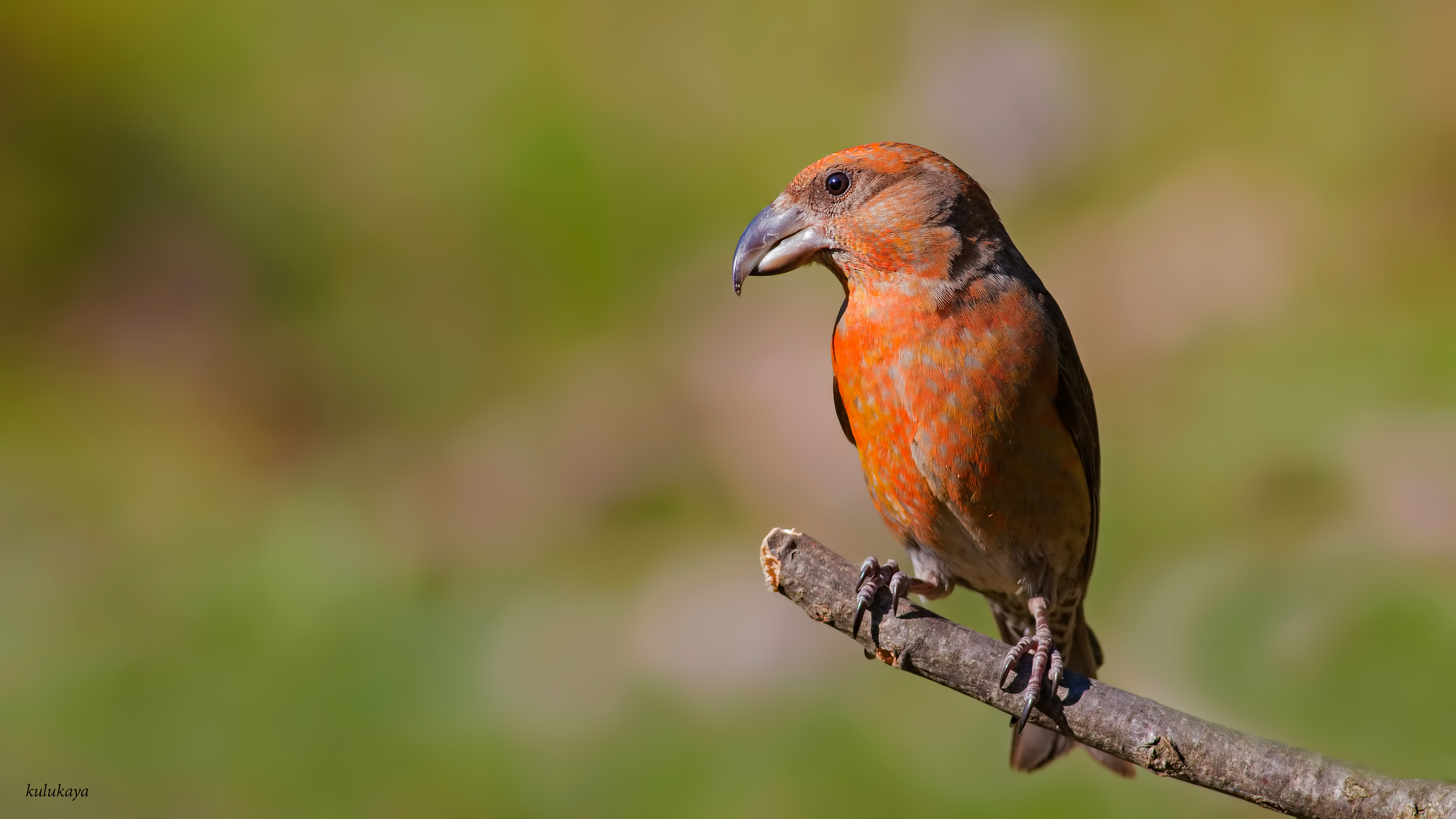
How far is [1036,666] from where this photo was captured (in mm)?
3139

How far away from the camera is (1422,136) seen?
8.27m

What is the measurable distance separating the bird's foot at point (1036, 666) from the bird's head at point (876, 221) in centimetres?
107

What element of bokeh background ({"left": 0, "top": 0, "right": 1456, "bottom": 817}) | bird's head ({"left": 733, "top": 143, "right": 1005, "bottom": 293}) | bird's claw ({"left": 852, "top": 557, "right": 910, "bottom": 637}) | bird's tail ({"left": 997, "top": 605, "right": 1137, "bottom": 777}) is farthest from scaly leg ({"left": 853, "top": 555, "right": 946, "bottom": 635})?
bokeh background ({"left": 0, "top": 0, "right": 1456, "bottom": 817})

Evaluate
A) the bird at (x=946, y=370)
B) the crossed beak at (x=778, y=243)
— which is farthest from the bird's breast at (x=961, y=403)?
the crossed beak at (x=778, y=243)

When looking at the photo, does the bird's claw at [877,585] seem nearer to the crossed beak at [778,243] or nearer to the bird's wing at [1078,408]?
the bird's wing at [1078,408]

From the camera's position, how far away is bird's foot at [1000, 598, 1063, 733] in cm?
309

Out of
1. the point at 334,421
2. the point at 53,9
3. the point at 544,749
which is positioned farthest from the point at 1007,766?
the point at 53,9

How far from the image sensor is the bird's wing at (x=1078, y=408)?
3.62 m

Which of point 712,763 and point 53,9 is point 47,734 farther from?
point 53,9

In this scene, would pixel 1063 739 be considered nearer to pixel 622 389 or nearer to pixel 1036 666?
pixel 1036 666

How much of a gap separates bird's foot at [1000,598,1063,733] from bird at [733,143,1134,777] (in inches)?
0.6

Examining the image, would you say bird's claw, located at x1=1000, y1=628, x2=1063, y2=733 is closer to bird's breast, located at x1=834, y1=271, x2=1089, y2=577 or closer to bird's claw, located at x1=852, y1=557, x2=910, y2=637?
bird's claw, located at x1=852, y1=557, x2=910, y2=637

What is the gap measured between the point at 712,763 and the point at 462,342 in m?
4.24

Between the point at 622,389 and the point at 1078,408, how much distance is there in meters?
5.72
